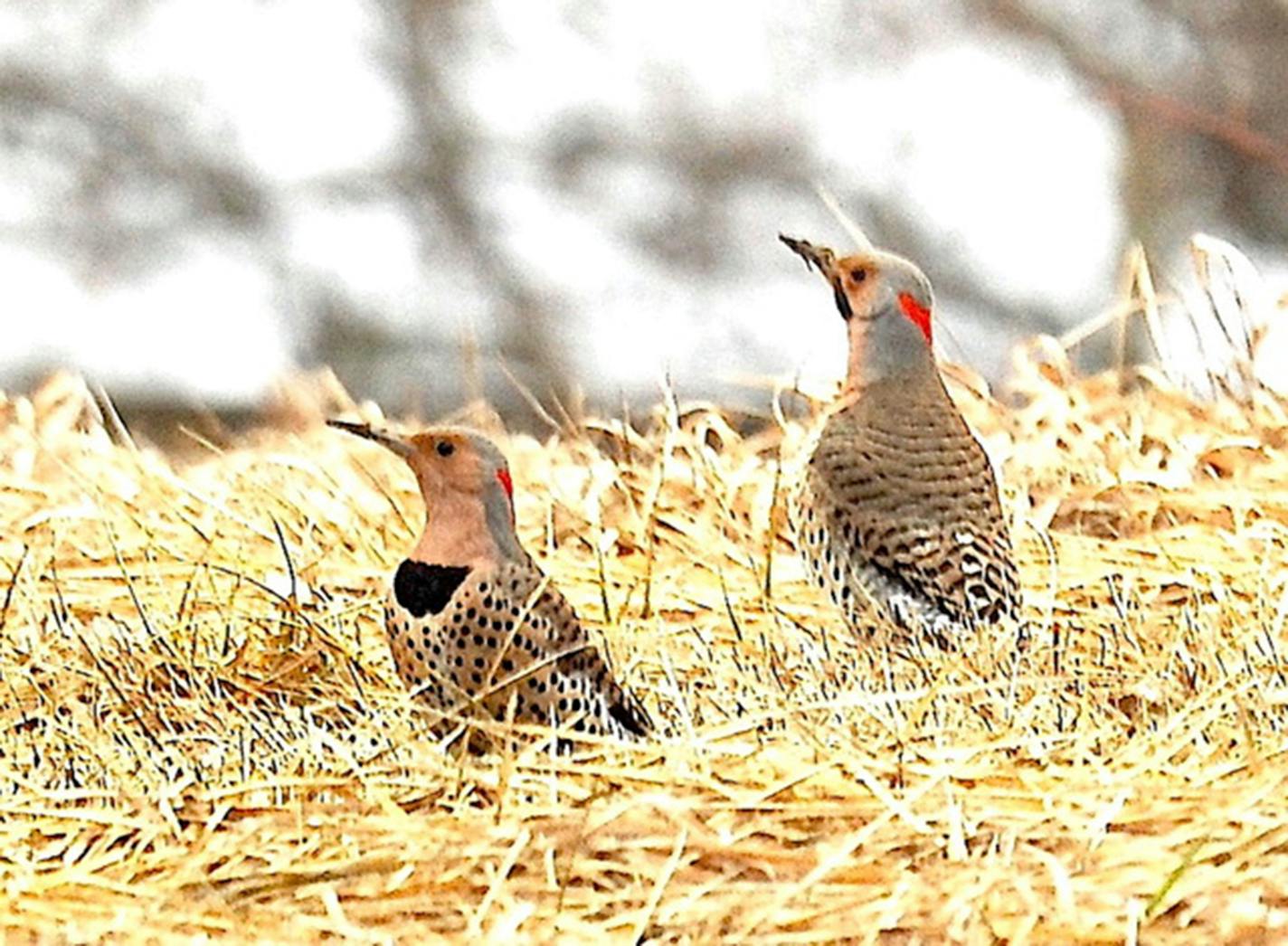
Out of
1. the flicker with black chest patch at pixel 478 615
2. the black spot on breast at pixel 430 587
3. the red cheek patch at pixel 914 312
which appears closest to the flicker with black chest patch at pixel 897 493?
the red cheek patch at pixel 914 312

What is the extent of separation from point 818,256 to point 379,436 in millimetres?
556

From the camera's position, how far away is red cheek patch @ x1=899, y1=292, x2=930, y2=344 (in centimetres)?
253

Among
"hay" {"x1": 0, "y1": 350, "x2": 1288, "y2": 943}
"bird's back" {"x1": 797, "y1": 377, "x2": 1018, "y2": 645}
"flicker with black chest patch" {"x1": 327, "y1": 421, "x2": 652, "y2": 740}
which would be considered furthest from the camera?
"bird's back" {"x1": 797, "y1": 377, "x2": 1018, "y2": 645}

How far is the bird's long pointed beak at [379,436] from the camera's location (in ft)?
7.21

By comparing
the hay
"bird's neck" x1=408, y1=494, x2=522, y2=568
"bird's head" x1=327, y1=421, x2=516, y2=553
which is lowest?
the hay

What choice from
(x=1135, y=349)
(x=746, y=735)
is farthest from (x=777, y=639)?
(x=1135, y=349)

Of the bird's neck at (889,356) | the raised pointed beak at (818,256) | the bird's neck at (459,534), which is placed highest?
the raised pointed beak at (818,256)

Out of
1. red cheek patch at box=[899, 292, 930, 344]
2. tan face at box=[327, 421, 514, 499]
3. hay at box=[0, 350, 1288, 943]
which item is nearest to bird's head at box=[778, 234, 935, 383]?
red cheek patch at box=[899, 292, 930, 344]

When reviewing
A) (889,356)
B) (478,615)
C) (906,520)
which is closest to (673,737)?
(478,615)

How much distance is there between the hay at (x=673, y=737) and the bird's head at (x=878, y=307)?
11.9 inches

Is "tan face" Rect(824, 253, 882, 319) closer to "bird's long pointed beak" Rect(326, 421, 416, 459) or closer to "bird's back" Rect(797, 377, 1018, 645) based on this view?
"bird's back" Rect(797, 377, 1018, 645)

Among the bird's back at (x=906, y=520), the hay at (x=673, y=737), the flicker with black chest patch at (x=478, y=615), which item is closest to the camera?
the hay at (x=673, y=737)

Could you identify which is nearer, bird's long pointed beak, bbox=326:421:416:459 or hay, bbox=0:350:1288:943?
hay, bbox=0:350:1288:943

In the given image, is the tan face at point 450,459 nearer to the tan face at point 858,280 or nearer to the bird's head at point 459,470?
the bird's head at point 459,470
